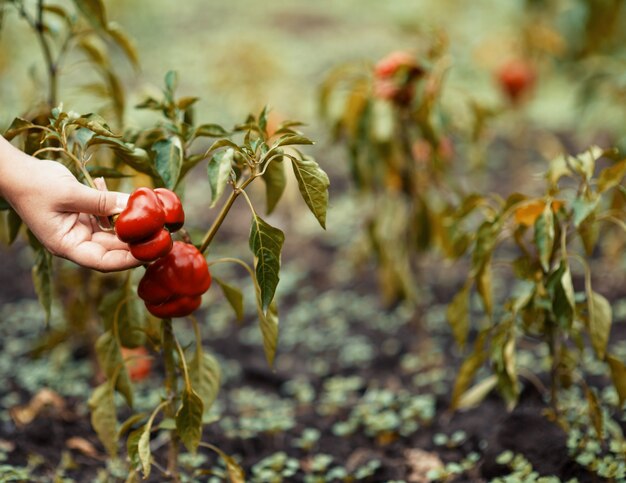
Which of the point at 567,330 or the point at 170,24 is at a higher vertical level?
the point at 170,24

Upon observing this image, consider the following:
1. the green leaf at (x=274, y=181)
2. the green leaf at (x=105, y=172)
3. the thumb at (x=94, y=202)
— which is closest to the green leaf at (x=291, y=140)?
the green leaf at (x=274, y=181)

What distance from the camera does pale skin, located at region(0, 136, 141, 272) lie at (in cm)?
141

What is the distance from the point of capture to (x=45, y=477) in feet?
6.64

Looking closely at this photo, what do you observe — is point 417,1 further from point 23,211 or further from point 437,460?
point 23,211

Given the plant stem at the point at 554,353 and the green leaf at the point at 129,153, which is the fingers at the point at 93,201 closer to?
the green leaf at the point at 129,153

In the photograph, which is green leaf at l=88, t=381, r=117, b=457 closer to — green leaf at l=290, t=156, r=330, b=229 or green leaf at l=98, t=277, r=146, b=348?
green leaf at l=98, t=277, r=146, b=348

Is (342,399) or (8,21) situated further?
(8,21)

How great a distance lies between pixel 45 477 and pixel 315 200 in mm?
1200

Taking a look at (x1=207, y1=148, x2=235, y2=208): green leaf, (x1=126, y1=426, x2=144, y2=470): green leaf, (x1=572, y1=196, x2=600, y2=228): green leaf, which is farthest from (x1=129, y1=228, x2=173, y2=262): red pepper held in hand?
(x1=572, y1=196, x2=600, y2=228): green leaf

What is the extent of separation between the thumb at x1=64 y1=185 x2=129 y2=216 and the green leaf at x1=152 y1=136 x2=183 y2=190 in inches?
6.6

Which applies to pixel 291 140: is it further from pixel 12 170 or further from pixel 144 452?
pixel 144 452

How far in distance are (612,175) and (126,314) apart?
4.13 feet

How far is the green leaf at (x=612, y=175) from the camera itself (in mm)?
1760

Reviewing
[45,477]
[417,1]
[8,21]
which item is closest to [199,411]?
[45,477]
